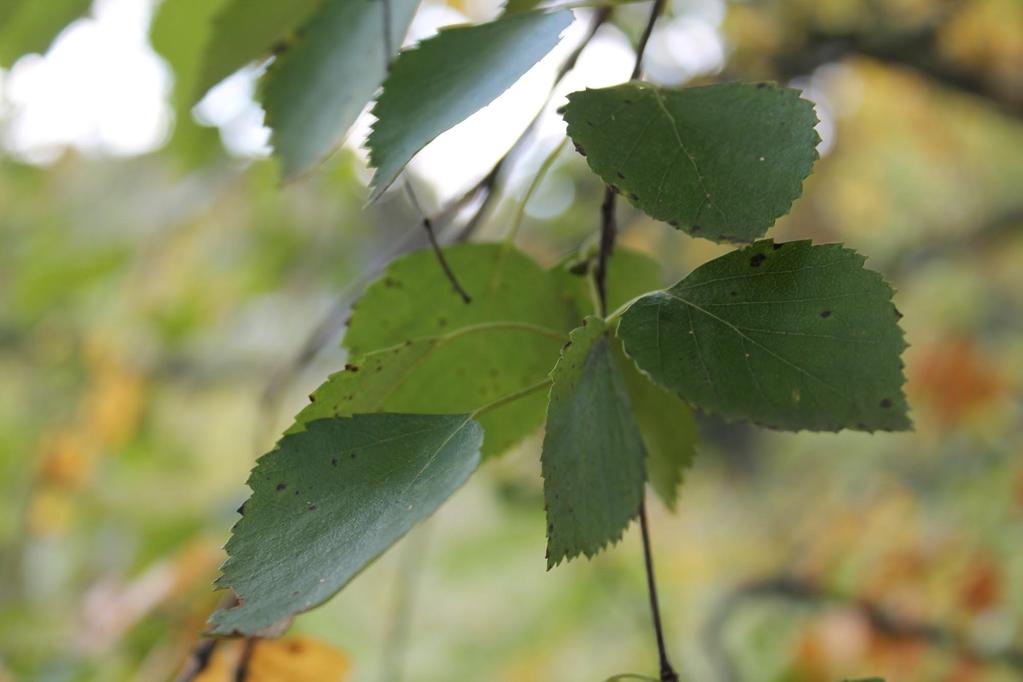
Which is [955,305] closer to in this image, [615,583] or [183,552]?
[615,583]

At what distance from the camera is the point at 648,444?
38cm

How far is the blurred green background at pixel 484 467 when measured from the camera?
901 mm

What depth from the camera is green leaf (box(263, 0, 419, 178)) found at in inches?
14.9

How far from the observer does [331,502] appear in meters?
0.28

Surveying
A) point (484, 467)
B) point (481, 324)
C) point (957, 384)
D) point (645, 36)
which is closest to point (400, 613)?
point (484, 467)

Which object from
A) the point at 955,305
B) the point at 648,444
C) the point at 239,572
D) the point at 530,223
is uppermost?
the point at 239,572

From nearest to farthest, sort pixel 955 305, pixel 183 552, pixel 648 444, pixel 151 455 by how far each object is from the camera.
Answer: pixel 648 444, pixel 183 552, pixel 151 455, pixel 955 305

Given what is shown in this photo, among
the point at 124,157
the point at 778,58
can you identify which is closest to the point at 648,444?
the point at 778,58

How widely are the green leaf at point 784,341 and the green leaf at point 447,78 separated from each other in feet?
0.28

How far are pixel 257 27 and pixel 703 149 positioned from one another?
243mm

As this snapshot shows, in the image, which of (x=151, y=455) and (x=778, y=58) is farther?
(x=151, y=455)

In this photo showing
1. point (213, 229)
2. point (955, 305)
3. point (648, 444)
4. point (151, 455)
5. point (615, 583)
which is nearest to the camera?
point (648, 444)

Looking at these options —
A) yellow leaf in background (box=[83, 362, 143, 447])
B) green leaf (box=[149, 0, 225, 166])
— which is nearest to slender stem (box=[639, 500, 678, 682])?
green leaf (box=[149, 0, 225, 166])

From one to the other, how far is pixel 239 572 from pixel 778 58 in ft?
3.70
